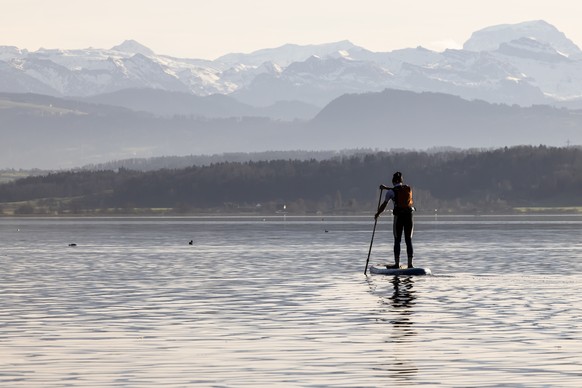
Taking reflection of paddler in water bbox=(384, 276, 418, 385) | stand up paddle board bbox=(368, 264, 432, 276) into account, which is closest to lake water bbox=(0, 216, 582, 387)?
reflection of paddler in water bbox=(384, 276, 418, 385)

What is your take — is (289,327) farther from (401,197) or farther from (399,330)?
(401,197)

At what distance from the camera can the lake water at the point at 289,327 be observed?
98.2 feet

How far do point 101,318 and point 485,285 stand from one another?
19.3 metres

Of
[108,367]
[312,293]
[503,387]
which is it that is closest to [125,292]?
[312,293]

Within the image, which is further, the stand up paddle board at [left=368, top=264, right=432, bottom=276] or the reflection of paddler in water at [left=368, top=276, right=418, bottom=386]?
the stand up paddle board at [left=368, top=264, right=432, bottom=276]

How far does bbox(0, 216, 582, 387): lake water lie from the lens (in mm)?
29938

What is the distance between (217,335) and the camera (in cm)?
3762

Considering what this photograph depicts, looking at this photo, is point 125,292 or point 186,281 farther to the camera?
point 186,281

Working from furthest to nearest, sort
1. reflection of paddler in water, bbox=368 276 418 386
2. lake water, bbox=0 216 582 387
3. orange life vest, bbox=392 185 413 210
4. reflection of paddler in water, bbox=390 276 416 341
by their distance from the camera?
orange life vest, bbox=392 185 413 210 → reflection of paddler in water, bbox=390 276 416 341 → reflection of paddler in water, bbox=368 276 418 386 → lake water, bbox=0 216 582 387

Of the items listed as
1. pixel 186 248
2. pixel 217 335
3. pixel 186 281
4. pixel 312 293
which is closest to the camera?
pixel 217 335

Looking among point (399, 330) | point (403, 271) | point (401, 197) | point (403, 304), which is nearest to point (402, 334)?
point (399, 330)

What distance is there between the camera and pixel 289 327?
39688mm

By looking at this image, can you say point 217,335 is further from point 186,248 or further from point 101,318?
point 186,248

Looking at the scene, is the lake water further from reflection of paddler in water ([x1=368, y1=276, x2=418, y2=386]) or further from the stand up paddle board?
the stand up paddle board
